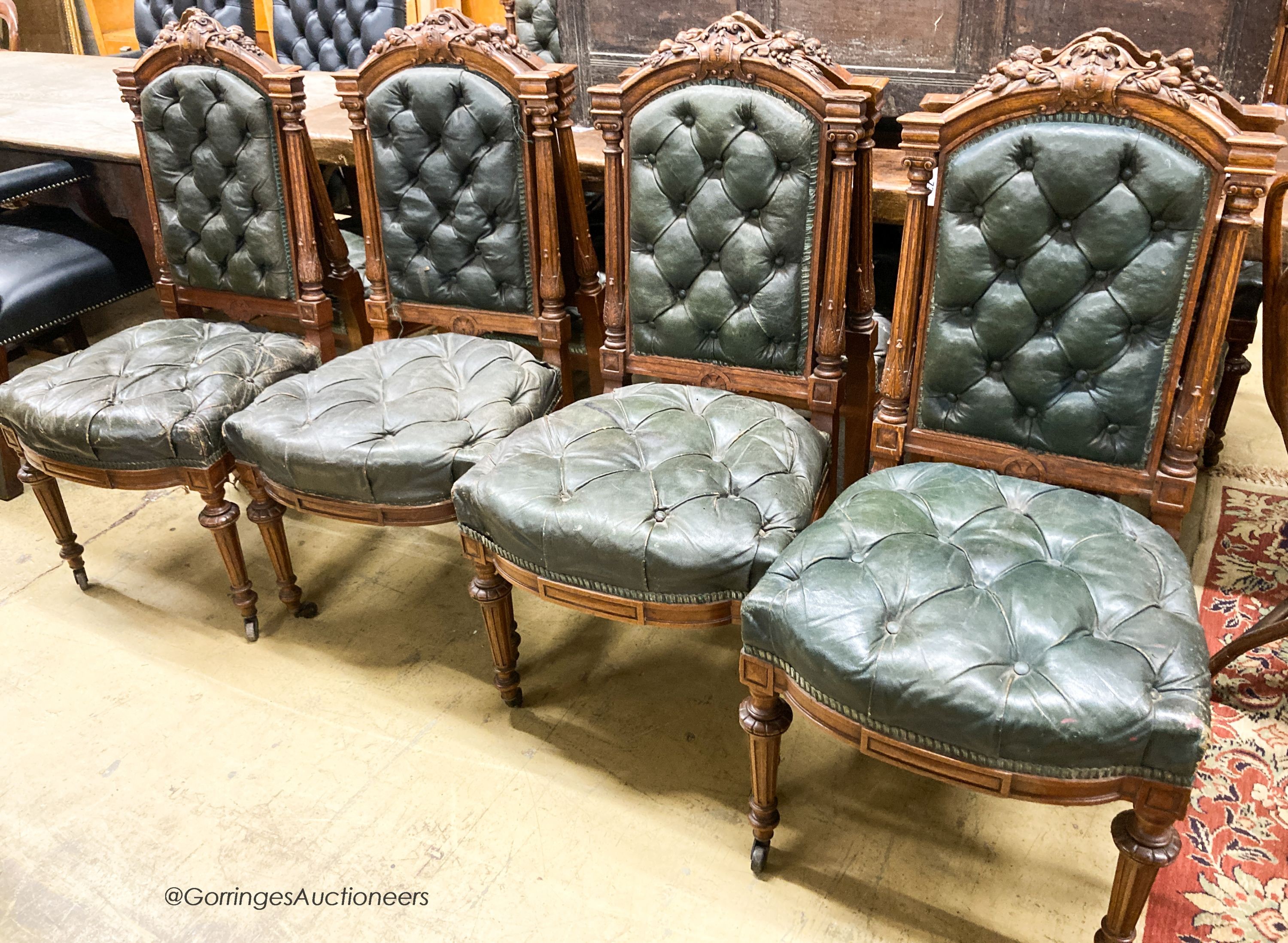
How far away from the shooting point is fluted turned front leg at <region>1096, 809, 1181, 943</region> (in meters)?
1.21

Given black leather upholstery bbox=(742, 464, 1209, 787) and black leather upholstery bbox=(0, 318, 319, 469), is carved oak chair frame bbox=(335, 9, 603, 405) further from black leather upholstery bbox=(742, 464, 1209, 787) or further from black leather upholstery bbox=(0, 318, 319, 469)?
black leather upholstery bbox=(742, 464, 1209, 787)

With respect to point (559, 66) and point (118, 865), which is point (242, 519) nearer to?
point (118, 865)

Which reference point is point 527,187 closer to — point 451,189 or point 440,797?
point 451,189

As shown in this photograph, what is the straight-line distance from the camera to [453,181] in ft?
6.68

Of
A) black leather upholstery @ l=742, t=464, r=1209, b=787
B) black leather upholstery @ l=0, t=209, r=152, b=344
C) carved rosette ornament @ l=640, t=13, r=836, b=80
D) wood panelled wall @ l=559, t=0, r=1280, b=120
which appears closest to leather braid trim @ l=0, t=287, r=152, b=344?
black leather upholstery @ l=0, t=209, r=152, b=344

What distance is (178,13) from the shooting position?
13.0 feet

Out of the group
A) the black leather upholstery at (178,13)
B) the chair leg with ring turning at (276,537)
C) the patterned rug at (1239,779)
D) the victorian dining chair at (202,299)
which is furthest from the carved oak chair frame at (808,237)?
the black leather upholstery at (178,13)

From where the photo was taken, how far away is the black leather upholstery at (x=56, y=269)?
2535 millimetres

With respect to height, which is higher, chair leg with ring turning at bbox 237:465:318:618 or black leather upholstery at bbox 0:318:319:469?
black leather upholstery at bbox 0:318:319:469

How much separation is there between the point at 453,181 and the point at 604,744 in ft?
3.92

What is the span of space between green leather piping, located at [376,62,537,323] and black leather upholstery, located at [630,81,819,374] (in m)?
0.28

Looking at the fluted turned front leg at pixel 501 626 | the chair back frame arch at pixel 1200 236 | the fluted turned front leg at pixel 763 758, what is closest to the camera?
the chair back frame arch at pixel 1200 236

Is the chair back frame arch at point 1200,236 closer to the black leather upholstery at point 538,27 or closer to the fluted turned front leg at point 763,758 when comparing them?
the fluted turned front leg at point 763,758

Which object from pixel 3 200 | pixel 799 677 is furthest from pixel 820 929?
pixel 3 200
